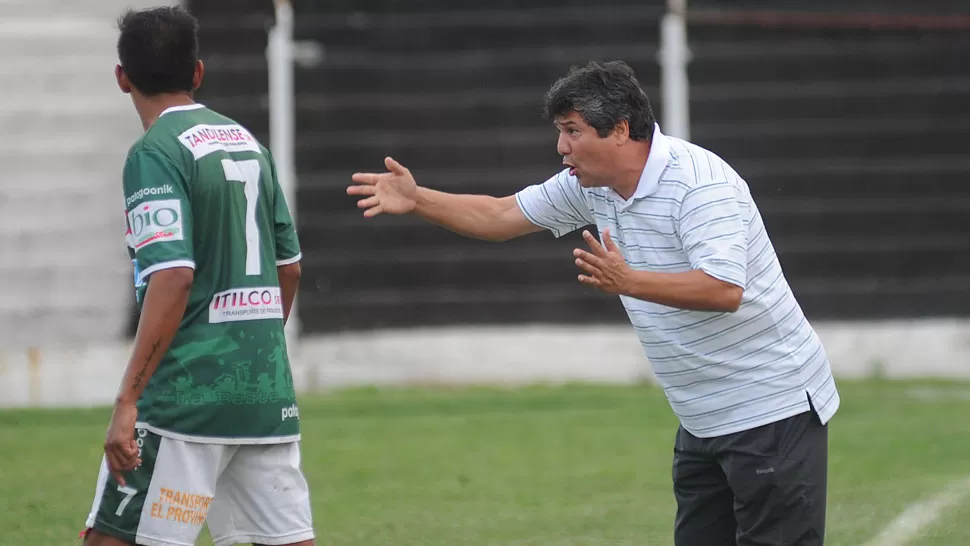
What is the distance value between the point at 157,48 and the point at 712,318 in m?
1.67

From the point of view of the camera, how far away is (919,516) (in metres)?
6.42

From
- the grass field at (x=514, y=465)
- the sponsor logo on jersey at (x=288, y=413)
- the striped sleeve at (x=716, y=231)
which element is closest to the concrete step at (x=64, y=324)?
the grass field at (x=514, y=465)

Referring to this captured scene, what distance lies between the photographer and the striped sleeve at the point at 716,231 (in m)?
3.84

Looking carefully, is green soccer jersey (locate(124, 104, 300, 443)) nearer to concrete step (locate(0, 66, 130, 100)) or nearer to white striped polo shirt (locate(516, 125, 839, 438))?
white striped polo shirt (locate(516, 125, 839, 438))

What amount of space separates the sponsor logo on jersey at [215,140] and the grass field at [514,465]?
8.17 ft

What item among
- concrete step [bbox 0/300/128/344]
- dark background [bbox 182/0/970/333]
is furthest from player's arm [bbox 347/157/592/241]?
concrete step [bbox 0/300/128/344]

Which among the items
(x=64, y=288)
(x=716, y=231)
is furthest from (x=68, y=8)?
(x=716, y=231)

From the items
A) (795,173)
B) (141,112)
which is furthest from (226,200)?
(795,173)

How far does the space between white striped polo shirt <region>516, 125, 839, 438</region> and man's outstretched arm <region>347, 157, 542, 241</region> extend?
1.87ft

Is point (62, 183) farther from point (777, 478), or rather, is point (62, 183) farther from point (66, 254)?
point (777, 478)

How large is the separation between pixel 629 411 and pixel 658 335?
18.0 feet

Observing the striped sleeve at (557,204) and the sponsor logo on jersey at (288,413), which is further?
the striped sleeve at (557,204)

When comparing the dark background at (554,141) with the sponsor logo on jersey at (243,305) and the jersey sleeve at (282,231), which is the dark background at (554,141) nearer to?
the jersey sleeve at (282,231)

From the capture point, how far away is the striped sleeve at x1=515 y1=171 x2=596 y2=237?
4.59 metres
